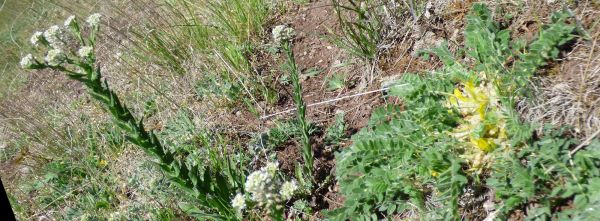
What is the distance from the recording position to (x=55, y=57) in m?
2.49

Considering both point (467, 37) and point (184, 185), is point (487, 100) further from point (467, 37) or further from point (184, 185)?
point (184, 185)

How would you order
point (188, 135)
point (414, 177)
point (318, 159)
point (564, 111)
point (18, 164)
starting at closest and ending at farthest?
point (564, 111) < point (414, 177) < point (318, 159) < point (188, 135) < point (18, 164)

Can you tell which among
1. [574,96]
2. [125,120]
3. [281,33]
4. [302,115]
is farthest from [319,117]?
[574,96]

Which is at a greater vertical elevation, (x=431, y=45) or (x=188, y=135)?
(x=431, y=45)

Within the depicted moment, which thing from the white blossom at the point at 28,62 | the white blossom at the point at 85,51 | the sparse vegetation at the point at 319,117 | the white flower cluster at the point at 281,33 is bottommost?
the sparse vegetation at the point at 319,117

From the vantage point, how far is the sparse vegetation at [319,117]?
2.43 m

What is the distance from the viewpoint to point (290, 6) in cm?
446

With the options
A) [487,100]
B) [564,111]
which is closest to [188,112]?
[487,100]

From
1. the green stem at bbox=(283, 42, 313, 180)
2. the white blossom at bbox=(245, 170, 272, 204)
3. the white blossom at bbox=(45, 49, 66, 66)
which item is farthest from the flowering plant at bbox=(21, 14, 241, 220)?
the white blossom at bbox=(245, 170, 272, 204)

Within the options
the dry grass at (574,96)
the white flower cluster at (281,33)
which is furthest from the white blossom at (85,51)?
the dry grass at (574,96)

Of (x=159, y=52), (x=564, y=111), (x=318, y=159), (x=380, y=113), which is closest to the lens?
(x=564, y=111)

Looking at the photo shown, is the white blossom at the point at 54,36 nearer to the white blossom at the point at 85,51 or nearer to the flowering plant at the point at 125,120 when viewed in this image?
the flowering plant at the point at 125,120

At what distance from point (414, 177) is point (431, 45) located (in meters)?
1.01

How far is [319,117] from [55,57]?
1511mm
